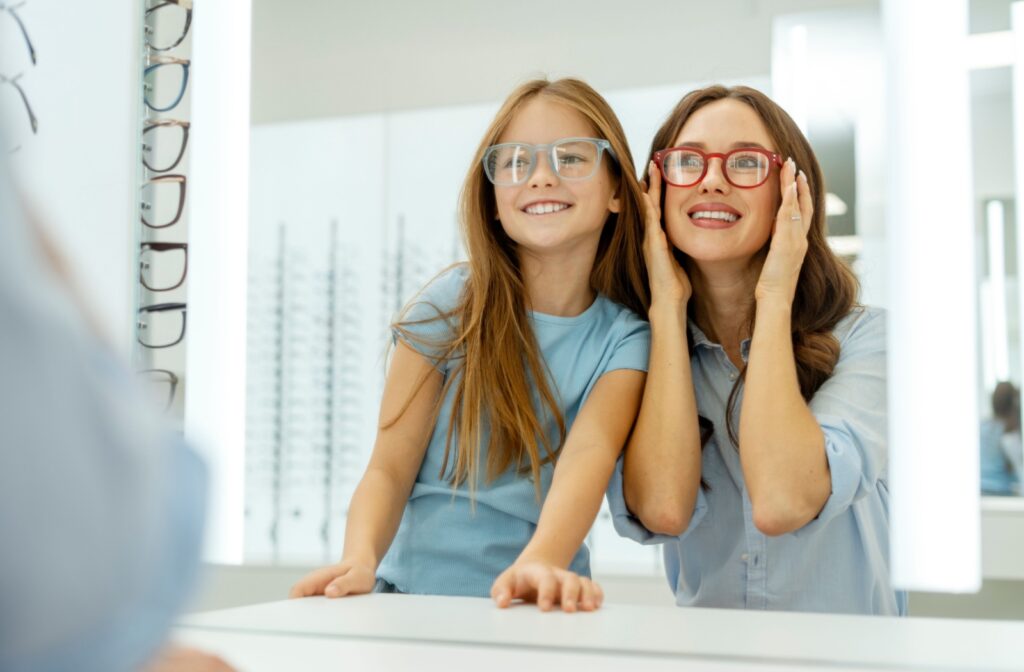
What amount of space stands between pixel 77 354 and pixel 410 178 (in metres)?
0.67

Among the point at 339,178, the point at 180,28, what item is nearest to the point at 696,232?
the point at 339,178

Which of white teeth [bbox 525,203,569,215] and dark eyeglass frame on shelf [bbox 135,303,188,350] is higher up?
white teeth [bbox 525,203,569,215]

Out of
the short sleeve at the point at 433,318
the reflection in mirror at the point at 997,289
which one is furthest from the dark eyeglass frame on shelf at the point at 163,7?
the reflection in mirror at the point at 997,289

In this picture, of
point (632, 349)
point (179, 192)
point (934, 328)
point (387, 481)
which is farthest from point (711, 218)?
point (179, 192)

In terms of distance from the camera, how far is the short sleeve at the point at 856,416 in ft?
2.23

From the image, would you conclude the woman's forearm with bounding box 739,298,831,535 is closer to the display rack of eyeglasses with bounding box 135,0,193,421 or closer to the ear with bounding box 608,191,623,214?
the ear with bounding box 608,191,623,214

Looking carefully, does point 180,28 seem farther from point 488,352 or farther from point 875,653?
point 875,653

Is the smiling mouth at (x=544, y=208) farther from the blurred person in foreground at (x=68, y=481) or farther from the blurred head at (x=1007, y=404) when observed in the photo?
the blurred person in foreground at (x=68, y=481)

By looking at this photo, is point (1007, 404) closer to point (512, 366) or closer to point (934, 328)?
point (934, 328)

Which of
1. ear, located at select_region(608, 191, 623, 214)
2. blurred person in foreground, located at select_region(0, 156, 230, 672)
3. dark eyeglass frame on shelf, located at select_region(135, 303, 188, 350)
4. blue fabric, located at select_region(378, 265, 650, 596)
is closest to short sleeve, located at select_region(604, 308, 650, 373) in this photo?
blue fabric, located at select_region(378, 265, 650, 596)

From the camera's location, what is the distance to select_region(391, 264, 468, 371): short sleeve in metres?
0.79

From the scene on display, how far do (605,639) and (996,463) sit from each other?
277mm

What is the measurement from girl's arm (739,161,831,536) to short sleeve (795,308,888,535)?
0.05ft

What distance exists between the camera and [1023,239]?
0.62m
